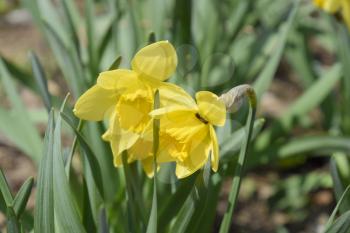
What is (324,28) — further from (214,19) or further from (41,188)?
(41,188)

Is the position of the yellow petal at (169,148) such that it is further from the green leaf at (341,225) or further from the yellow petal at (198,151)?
the green leaf at (341,225)

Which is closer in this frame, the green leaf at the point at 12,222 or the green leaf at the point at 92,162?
the green leaf at the point at 12,222

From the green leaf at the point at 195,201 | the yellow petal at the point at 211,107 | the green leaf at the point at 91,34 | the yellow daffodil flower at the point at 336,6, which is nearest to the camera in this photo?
the yellow petal at the point at 211,107

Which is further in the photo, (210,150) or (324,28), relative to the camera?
(324,28)

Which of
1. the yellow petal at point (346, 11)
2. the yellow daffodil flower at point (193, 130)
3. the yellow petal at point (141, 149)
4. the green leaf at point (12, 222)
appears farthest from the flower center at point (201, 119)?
the yellow petal at point (346, 11)

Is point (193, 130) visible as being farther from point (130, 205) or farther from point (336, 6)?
point (336, 6)

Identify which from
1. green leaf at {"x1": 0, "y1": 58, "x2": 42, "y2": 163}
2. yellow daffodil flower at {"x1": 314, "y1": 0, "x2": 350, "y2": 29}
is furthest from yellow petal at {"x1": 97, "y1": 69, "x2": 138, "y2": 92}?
yellow daffodil flower at {"x1": 314, "y1": 0, "x2": 350, "y2": 29}

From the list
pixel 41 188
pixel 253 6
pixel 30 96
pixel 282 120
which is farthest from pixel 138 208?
pixel 30 96
